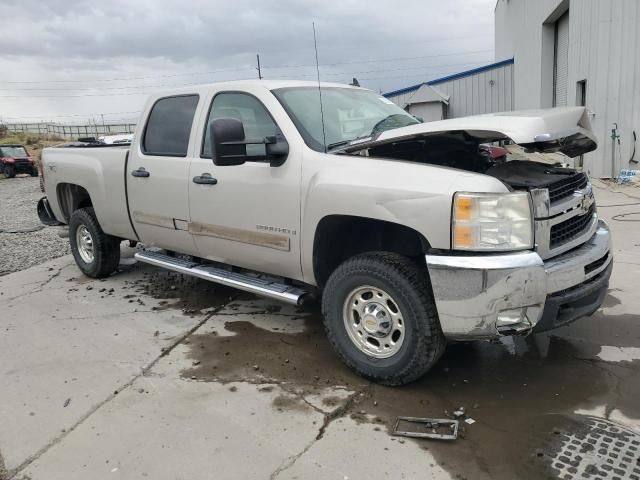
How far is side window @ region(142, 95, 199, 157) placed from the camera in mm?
4871

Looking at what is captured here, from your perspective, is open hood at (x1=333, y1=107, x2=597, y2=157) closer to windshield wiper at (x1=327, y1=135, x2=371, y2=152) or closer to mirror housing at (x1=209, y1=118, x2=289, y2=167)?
windshield wiper at (x1=327, y1=135, x2=371, y2=152)

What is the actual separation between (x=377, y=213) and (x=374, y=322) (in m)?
0.72

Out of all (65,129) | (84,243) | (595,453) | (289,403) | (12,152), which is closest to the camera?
(595,453)

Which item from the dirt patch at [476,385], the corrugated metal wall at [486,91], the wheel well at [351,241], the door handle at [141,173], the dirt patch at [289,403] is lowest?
the dirt patch at [476,385]

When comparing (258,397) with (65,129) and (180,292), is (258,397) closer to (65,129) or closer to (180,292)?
(180,292)

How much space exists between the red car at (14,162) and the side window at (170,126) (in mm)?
25515

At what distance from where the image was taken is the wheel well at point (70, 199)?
21.6ft

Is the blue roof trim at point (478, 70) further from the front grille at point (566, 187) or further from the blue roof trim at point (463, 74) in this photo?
the front grille at point (566, 187)

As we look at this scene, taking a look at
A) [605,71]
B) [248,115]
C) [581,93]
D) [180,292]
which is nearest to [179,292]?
[180,292]

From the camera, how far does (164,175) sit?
4914 millimetres

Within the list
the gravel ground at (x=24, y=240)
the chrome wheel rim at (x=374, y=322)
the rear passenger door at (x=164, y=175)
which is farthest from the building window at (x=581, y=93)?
the chrome wheel rim at (x=374, y=322)

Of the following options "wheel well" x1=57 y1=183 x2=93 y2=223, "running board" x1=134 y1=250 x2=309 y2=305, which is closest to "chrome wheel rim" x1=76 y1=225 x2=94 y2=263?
"wheel well" x1=57 y1=183 x2=93 y2=223

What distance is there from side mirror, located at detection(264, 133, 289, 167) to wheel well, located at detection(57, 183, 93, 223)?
139 inches

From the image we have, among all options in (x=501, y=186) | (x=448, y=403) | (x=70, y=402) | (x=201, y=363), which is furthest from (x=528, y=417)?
(x=70, y=402)
